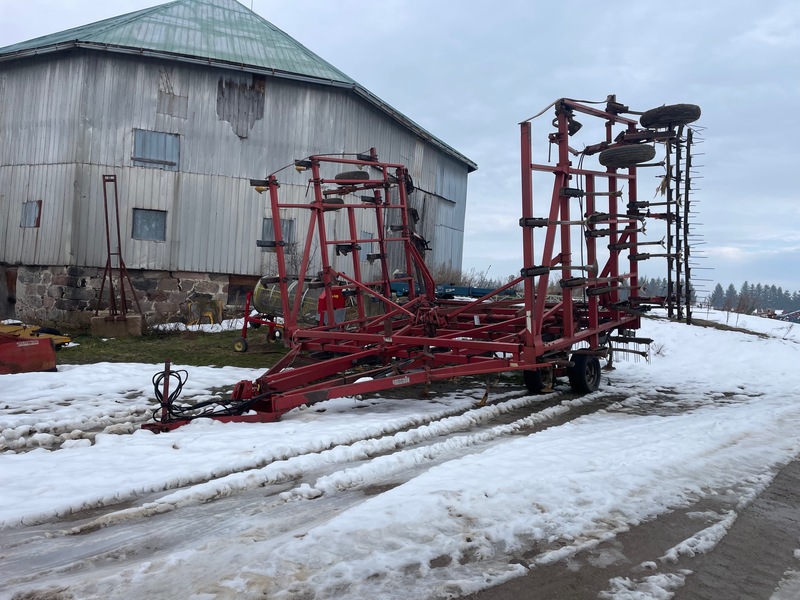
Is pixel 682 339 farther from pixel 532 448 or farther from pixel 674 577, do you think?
pixel 674 577

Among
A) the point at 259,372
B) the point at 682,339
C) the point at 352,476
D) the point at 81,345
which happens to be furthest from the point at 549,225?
the point at 81,345

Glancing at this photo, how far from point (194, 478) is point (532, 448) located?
8.66 ft

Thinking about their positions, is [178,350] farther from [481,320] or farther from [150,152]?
[150,152]

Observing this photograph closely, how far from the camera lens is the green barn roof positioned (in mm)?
16875

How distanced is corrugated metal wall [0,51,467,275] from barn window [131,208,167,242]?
16 centimetres

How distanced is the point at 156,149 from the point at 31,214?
382 centimetres

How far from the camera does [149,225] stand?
17109 millimetres

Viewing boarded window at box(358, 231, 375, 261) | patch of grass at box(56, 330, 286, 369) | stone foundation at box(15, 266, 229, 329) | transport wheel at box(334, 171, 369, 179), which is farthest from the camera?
boarded window at box(358, 231, 375, 261)

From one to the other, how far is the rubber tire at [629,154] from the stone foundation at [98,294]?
1233 cm

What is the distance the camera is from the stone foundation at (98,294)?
651 inches

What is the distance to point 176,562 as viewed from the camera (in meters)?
3.17

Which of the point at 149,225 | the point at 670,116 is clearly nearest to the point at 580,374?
the point at 670,116

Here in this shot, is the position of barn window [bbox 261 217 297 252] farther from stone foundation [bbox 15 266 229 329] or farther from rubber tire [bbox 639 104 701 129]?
rubber tire [bbox 639 104 701 129]

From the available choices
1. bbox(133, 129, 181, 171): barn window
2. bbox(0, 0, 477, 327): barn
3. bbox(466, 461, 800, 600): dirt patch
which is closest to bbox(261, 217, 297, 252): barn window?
bbox(0, 0, 477, 327): barn
